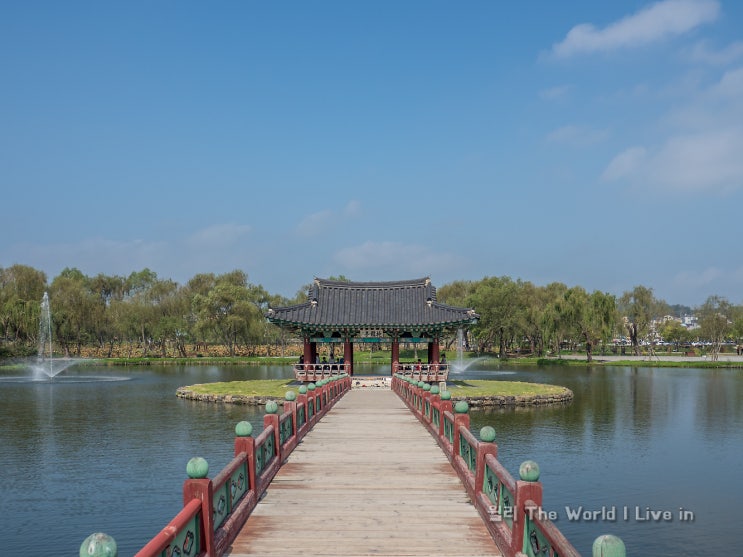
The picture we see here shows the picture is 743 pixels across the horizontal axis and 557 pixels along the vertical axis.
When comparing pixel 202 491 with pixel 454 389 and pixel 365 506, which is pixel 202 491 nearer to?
pixel 365 506

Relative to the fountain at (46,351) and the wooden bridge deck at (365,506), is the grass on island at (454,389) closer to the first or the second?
the wooden bridge deck at (365,506)

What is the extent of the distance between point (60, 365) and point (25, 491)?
52478mm

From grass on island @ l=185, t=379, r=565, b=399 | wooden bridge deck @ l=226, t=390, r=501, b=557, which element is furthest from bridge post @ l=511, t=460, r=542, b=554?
grass on island @ l=185, t=379, r=565, b=399

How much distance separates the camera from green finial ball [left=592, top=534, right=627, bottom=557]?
12.5 ft

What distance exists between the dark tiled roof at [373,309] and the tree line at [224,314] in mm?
22935

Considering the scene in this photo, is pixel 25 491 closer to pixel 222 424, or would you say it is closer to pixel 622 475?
pixel 222 424

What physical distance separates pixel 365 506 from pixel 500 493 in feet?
6.80

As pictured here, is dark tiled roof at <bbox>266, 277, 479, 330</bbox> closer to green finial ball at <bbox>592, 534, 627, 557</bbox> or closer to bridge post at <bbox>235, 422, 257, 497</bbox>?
bridge post at <bbox>235, 422, 257, 497</bbox>

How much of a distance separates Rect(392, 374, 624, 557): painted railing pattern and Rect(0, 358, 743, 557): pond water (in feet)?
13.0

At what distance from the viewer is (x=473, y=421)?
26438 mm

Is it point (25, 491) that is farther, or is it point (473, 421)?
point (473, 421)

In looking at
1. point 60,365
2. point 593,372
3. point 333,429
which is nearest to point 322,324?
point 333,429

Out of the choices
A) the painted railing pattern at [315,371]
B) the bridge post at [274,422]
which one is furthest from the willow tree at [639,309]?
the bridge post at [274,422]

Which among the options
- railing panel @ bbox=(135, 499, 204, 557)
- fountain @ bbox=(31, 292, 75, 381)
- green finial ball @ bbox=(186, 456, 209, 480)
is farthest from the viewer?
fountain @ bbox=(31, 292, 75, 381)
